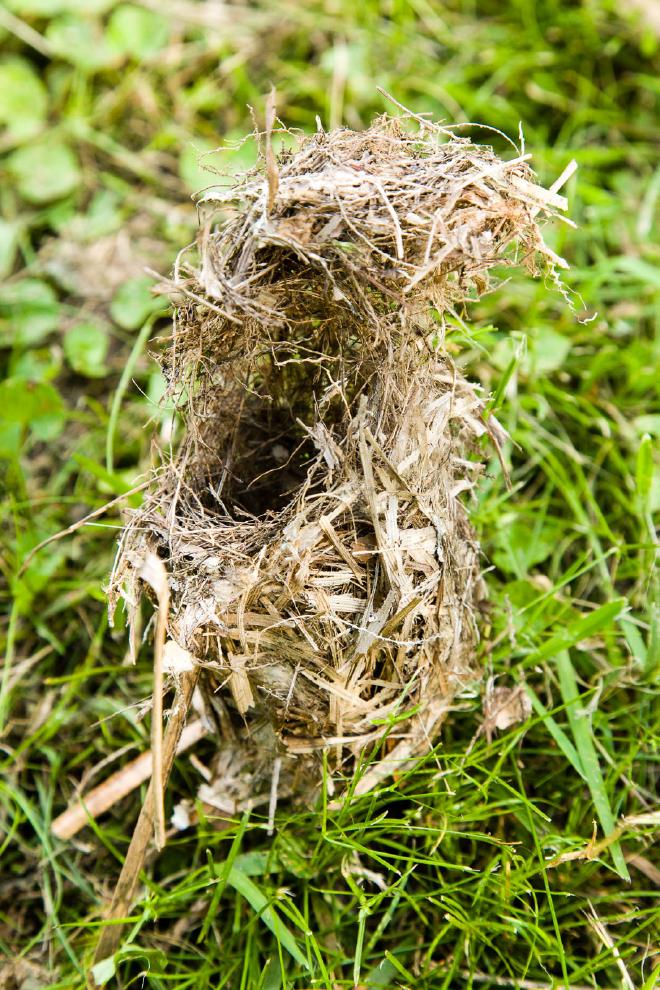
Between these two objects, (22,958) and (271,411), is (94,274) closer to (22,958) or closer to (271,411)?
(271,411)

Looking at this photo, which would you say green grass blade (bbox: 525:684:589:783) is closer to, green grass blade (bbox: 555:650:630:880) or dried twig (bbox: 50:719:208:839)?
green grass blade (bbox: 555:650:630:880)

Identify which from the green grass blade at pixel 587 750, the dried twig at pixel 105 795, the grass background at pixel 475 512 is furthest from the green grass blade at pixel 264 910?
the green grass blade at pixel 587 750

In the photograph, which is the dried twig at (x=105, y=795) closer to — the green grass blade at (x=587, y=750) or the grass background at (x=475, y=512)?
the grass background at (x=475, y=512)

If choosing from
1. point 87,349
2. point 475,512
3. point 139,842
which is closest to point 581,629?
point 475,512

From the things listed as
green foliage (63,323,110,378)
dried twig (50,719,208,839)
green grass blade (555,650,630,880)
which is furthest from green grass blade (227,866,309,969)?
green foliage (63,323,110,378)

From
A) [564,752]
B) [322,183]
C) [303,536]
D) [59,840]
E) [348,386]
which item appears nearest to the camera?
[322,183]

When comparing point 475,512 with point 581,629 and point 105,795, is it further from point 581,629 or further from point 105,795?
point 105,795

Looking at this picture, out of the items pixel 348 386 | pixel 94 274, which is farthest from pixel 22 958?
pixel 94 274
